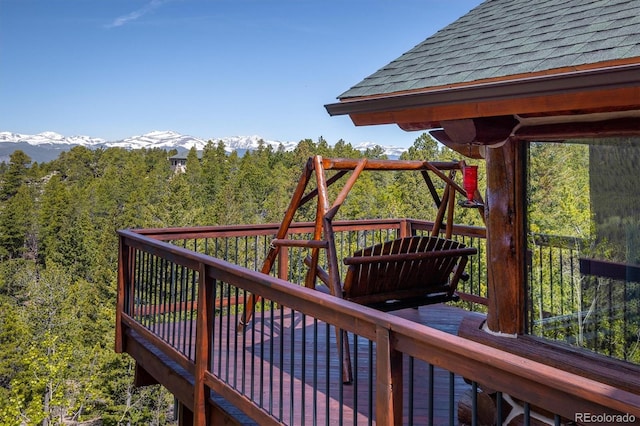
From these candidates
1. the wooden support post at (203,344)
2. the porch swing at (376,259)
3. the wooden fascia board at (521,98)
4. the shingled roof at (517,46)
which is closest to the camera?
the wooden fascia board at (521,98)

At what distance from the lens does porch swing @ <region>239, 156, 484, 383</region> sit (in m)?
3.65

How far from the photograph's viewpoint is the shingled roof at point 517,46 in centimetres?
235

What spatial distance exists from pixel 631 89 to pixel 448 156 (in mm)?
34844

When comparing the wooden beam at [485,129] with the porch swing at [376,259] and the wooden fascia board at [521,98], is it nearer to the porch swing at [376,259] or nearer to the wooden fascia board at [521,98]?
the wooden fascia board at [521,98]

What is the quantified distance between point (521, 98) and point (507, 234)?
86cm

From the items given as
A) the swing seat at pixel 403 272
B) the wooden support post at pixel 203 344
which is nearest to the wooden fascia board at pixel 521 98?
the swing seat at pixel 403 272

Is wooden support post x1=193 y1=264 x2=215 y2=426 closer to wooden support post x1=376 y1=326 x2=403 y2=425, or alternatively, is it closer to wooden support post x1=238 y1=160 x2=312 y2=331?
wooden support post x1=238 y1=160 x2=312 y2=331

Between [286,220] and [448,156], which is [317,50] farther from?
[286,220]

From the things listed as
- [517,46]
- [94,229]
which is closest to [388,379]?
[517,46]

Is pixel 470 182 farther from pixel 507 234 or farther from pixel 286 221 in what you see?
pixel 286 221

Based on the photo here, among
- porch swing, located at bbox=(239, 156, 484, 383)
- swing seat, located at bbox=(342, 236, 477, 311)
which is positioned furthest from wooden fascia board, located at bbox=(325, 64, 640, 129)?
swing seat, located at bbox=(342, 236, 477, 311)

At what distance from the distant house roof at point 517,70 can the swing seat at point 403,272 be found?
0.99 m

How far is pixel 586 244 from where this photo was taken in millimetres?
2664

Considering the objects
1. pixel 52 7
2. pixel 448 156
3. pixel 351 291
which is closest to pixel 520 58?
pixel 351 291
